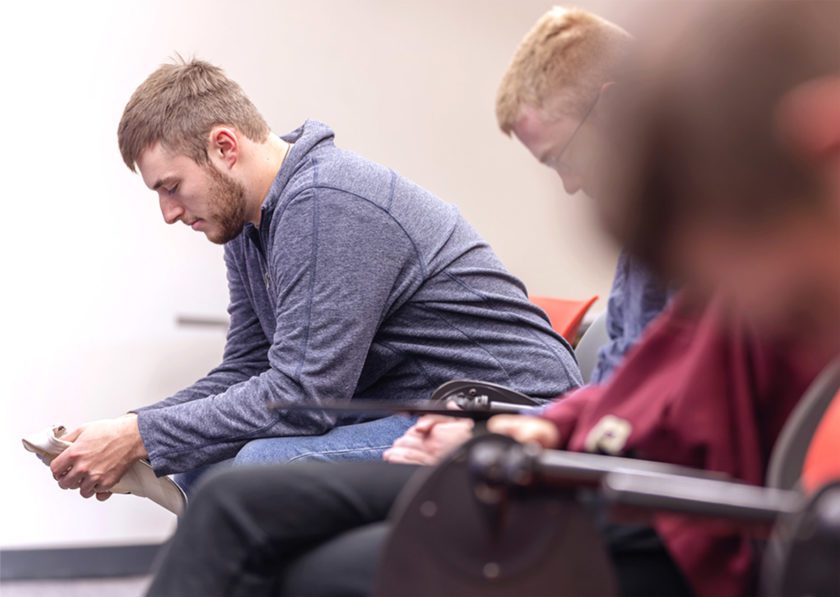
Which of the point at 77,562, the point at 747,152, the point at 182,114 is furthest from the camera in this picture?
the point at 77,562

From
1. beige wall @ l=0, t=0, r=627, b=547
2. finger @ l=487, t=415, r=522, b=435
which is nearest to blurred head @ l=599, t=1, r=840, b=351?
finger @ l=487, t=415, r=522, b=435

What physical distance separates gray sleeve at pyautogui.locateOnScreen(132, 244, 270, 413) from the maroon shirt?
1365mm

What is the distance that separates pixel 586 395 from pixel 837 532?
511 mm

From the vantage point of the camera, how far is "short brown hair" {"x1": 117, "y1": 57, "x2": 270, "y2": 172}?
2.03m

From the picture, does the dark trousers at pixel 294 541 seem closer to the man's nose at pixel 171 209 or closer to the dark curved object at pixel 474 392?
the dark curved object at pixel 474 392

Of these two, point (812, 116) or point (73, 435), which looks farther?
point (73, 435)

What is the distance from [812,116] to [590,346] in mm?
1472

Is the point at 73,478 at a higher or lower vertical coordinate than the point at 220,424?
lower

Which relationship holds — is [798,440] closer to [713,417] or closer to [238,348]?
[713,417]

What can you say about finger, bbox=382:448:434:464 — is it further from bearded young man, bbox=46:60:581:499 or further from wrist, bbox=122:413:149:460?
wrist, bbox=122:413:149:460

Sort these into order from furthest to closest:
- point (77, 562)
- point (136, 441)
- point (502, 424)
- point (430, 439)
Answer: point (77, 562), point (136, 441), point (430, 439), point (502, 424)

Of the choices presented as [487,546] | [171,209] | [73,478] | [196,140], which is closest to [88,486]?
[73,478]

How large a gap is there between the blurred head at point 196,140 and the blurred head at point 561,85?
60 centimetres

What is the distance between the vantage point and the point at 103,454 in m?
1.93
